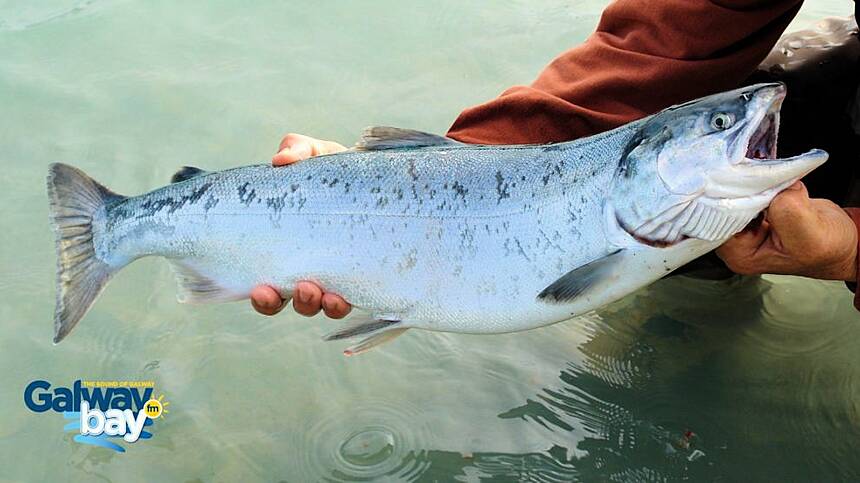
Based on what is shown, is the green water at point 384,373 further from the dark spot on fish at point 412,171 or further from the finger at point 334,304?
the dark spot on fish at point 412,171

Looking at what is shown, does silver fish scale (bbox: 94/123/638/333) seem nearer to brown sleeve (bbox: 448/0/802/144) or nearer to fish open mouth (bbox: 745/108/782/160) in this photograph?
fish open mouth (bbox: 745/108/782/160)

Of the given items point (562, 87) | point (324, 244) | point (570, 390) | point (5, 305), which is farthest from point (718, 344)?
point (5, 305)

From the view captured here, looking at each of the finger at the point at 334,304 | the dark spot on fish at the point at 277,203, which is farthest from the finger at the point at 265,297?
the dark spot on fish at the point at 277,203

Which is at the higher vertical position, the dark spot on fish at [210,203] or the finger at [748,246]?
the dark spot on fish at [210,203]

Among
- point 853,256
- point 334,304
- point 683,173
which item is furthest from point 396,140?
point 853,256

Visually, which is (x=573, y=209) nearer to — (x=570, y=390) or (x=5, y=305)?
(x=570, y=390)

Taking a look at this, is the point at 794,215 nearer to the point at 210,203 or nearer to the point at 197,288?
the point at 210,203

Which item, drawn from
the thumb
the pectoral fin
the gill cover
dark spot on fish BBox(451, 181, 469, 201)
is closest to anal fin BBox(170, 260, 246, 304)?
dark spot on fish BBox(451, 181, 469, 201)
